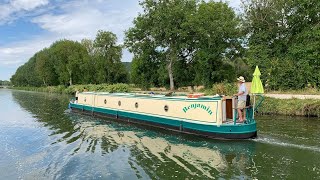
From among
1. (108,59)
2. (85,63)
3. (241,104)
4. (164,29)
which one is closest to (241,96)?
(241,104)

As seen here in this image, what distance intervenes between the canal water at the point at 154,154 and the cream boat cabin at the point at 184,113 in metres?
0.50

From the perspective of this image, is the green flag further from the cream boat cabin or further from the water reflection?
the water reflection

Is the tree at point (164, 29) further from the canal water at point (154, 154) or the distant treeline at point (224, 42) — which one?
the canal water at point (154, 154)

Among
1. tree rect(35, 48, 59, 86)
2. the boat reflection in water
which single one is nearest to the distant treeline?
the boat reflection in water

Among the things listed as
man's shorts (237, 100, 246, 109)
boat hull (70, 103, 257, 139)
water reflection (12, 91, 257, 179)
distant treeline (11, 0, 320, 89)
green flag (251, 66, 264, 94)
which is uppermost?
distant treeline (11, 0, 320, 89)

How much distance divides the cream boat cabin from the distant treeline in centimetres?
1596

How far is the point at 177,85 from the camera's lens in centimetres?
4478

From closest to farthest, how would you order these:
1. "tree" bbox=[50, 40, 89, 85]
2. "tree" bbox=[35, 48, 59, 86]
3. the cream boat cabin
Answer: the cream boat cabin < "tree" bbox=[50, 40, 89, 85] < "tree" bbox=[35, 48, 59, 86]

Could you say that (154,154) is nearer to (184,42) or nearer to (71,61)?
(184,42)

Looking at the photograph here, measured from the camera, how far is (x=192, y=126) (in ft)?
46.5

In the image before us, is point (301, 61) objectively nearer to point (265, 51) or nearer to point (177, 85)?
point (265, 51)

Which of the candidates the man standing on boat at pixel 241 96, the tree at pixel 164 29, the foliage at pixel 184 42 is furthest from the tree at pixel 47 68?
the man standing on boat at pixel 241 96

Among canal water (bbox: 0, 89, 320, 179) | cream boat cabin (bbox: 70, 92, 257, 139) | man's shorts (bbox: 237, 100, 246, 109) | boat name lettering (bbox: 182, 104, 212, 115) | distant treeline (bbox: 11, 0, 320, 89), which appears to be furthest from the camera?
distant treeline (bbox: 11, 0, 320, 89)

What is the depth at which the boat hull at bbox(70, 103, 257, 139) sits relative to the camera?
42.1 feet
